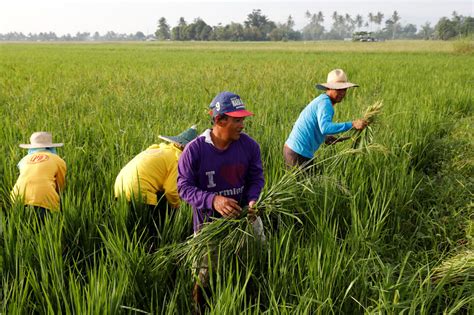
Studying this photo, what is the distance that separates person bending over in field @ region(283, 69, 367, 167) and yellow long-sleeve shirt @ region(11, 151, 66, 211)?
71.2 inches

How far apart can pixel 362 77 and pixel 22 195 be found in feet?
31.5

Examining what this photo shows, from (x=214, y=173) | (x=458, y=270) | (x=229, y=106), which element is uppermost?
(x=229, y=106)

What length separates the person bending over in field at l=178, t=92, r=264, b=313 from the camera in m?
2.00

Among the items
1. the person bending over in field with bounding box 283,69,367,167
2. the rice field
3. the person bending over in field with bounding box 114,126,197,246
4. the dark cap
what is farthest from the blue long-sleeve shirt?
the dark cap

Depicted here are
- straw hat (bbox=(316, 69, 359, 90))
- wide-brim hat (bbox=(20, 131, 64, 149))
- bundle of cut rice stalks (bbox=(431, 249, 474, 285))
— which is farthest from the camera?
straw hat (bbox=(316, 69, 359, 90))

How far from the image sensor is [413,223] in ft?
10.3

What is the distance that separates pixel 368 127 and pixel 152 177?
172 centimetres

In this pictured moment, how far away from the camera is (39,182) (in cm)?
264

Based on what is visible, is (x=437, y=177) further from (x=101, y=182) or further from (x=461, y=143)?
(x=101, y=182)

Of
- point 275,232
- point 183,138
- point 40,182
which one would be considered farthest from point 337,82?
point 40,182

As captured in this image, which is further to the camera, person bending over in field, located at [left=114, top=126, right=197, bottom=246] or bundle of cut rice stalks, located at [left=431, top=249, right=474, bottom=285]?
person bending over in field, located at [left=114, top=126, right=197, bottom=246]

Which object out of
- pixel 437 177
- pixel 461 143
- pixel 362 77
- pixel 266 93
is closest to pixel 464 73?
pixel 362 77

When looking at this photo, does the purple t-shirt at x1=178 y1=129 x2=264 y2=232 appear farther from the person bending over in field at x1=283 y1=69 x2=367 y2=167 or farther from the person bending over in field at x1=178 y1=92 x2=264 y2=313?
the person bending over in field at x1=283 y1=69 x2=367 y2=167

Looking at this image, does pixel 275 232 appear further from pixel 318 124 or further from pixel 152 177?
pixel 318 124
